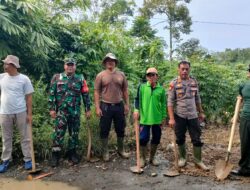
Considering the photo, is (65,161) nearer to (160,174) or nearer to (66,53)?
(160,174)

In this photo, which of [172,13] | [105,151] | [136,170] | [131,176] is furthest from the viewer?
[172,13]

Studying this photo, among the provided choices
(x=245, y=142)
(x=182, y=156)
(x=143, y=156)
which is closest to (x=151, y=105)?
(x=143, y=156)

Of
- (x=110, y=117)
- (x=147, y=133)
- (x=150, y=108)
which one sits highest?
(x=150, y=108)

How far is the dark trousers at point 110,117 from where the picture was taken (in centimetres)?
592

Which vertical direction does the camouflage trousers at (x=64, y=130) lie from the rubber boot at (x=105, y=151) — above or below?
above

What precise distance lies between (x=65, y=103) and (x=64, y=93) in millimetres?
170

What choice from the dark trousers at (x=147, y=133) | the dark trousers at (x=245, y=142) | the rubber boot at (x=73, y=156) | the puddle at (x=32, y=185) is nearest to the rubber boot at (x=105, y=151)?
the rubber boot at (x=73, y=156)

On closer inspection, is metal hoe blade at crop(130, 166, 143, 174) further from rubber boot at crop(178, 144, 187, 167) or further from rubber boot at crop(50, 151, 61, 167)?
rubber boot at crop(50, 151, 61, 167)

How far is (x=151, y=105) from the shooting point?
5590 millimetres

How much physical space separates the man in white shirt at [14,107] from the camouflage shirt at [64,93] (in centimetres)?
39

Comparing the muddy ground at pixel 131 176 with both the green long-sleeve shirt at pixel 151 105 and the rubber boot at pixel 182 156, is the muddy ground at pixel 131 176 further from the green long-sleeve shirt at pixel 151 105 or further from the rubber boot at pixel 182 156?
the green long-sleeve shirt at pixel 151 105

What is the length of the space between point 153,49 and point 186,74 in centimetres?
585

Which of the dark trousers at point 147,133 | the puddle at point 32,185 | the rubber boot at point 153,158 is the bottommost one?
the puddle at point 32,185

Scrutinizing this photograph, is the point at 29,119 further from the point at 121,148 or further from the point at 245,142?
the point at 245,142
